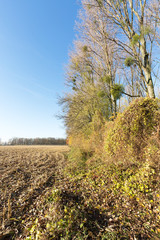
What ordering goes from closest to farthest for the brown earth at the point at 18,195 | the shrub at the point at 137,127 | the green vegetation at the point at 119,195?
the green vegetation at the point at 119,195 < the brown earth at the point at 18,195 < the shrub at the point at 137,127

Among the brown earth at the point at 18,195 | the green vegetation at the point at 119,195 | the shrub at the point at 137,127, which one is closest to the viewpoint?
the green vegetation at the point at 119,195

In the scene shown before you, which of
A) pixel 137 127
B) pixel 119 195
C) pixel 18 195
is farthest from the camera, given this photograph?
pixel 18 195

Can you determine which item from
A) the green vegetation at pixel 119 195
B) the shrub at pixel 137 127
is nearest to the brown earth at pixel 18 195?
the green vegetation at pixel 119 195

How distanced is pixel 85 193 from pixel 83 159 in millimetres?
4485

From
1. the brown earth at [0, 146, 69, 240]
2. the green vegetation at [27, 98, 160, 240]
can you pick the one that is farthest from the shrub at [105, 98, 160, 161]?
the brown earth at [0, 146, 69, 240]

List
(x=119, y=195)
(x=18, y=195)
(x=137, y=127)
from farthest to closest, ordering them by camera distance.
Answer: (x=18, y=195) → (x=137, y=127) → (x=119, y=195)

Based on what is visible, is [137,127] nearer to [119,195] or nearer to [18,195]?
[119,195]

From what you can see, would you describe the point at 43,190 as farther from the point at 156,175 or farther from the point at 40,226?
the point at 156,175

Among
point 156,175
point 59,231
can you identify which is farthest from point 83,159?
point 59,231

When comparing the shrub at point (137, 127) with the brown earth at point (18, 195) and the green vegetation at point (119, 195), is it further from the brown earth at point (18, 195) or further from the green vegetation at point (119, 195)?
the brown earth at point (18, 195)

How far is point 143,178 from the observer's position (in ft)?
14.4

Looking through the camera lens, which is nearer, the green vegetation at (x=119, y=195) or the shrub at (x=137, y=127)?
the green vegetation at (x=119, y=195)

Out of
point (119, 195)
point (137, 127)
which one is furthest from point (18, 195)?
point (137, 127)

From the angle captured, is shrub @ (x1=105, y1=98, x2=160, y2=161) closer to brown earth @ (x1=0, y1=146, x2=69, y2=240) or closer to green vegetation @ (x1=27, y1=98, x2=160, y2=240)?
green vegetation @ (x1=27, y1=98, x2=160, y2=240)
